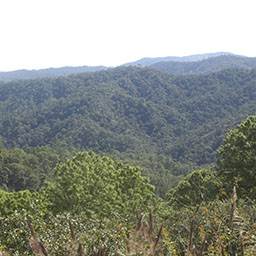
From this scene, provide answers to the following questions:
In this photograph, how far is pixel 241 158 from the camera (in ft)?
93.5

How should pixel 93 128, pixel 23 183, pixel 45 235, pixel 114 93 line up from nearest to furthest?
pixel 45 235 < pixel 23 183 < pixel 93 128 < pixel 114 93

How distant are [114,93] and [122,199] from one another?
15914 cm

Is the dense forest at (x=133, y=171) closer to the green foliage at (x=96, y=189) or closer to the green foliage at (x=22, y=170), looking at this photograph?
the green foliage at (x=96, y=189)

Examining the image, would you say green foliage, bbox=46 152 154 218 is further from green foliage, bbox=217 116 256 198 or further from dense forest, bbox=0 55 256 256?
green foliage, bbox=217 116 256 198

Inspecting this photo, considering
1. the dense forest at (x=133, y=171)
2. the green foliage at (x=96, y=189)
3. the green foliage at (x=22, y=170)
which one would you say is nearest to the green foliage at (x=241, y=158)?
the dense forest at (x=133, y=171)

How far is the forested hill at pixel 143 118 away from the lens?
433 feet

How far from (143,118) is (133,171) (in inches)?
5534

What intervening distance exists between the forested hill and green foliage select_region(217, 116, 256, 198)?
79.5 m

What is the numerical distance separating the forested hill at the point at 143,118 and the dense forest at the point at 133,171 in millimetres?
402

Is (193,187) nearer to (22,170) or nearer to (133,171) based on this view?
(133,171)

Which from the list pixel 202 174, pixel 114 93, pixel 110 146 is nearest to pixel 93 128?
pixel 110 146

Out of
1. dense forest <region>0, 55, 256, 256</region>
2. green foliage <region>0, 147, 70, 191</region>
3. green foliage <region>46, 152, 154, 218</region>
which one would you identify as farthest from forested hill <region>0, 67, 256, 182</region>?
green foliage <region>46, 152, 154, 218</region>

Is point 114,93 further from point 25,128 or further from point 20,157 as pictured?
point 20,157

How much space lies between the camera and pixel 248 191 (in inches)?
1069
